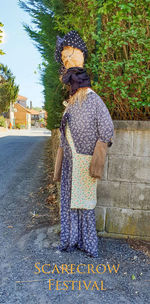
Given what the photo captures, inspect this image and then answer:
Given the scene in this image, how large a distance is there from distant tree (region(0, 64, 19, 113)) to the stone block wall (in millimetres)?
37597

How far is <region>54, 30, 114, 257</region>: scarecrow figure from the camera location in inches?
78.7

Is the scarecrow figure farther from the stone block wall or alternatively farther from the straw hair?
the stone block wall

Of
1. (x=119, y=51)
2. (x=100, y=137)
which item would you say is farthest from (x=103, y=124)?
(x=119, y=51)

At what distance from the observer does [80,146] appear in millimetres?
2100

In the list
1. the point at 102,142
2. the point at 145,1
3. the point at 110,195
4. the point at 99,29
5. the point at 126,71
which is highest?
the point at 145,1

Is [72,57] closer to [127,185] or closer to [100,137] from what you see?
[100,137]

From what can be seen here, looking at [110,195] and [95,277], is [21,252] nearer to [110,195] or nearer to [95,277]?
[95,277]

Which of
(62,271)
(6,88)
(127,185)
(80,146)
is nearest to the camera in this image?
(62,271)

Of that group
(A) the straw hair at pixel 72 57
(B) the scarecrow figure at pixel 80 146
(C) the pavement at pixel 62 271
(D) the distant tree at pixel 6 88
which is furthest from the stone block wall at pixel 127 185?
(D) the distant tree at pixel 6 88

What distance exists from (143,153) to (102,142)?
61 cm

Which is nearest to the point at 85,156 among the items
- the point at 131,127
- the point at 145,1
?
the point at 131,127

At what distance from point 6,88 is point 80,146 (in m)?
38.0

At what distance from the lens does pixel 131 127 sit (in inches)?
91.9

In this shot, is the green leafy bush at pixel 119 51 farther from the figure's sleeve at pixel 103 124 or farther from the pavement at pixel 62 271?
the pavement at pixel 62 271
